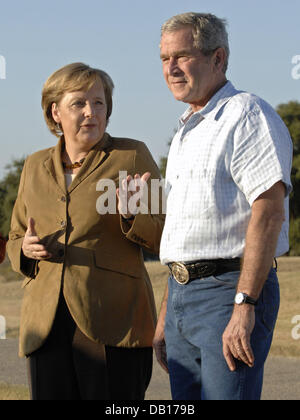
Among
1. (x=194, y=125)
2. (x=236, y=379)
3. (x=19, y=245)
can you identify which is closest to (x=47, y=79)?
(x=19, y=245)

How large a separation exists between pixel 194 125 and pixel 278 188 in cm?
50

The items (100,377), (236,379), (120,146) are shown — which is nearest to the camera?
(236,379)

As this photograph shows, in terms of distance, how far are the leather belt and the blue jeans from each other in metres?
0.02

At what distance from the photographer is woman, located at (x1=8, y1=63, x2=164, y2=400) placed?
3.62 m

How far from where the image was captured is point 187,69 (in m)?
3.08

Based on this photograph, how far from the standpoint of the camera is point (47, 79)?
398cm

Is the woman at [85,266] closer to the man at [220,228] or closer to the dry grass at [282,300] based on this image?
the man at [220,228]

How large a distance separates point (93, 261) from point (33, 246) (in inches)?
12.0

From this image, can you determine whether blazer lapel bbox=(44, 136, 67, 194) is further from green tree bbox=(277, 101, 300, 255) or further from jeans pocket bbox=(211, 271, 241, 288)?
green tree bbox=(277, 101, 300, 255)

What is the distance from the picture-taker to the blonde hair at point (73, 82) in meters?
3.81

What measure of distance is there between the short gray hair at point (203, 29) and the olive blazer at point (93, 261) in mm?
883

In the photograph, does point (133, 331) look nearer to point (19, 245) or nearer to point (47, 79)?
point (19, 245)

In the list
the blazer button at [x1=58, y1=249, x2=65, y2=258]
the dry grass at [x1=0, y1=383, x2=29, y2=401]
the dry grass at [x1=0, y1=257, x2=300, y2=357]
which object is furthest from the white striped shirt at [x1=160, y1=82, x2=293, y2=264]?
the dry grass at [x1=0, y1=257, x2=300, y2=357]

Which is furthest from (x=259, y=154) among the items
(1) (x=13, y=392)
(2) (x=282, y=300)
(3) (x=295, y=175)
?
(3) (x=295, y=175)
